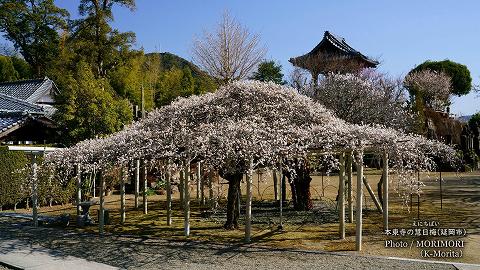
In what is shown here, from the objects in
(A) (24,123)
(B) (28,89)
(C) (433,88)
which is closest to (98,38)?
(B) (28,89)

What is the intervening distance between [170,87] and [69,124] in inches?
851

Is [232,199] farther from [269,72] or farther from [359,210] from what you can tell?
[269,72]

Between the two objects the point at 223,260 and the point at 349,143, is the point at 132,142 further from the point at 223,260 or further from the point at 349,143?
the point at 349,143

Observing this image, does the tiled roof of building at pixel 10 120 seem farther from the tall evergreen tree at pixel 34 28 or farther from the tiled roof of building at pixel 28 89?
the tall evergreen tree at pixel 34 28

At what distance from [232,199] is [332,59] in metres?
21.8

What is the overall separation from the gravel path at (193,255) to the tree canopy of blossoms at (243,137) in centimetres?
176

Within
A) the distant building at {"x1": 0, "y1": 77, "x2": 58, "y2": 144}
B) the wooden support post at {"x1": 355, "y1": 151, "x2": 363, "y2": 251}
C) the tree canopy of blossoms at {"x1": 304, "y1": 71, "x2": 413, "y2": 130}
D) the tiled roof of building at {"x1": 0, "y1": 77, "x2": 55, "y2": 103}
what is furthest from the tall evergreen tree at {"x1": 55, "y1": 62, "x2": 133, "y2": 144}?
the wooden support post at {"x1": 355, "y1": 151, "x2": 363, "y2": 251}

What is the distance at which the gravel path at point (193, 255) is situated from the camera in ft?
26.8

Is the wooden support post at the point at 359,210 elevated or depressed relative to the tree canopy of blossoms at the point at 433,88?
depressed

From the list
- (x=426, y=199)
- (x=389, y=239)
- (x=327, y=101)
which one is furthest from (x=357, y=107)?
(x=389, y=239)

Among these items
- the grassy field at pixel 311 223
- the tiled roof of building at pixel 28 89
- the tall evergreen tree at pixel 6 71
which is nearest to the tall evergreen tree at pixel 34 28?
the tall evergreen tree at pixel 6 71

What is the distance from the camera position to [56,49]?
3678cm

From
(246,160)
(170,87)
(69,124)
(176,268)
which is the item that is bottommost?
(176,268)

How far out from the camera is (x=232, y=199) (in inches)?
451
